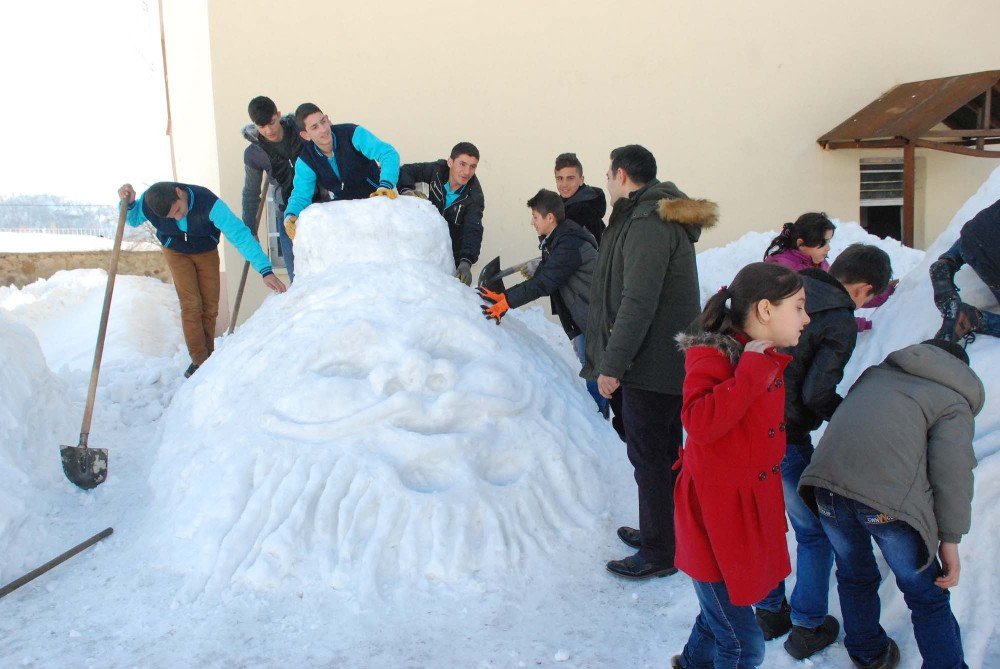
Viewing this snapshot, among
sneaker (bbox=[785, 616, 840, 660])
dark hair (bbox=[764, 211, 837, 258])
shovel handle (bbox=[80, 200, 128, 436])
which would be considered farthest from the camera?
shovel handle (bbox=[80, 200, 128, 436])

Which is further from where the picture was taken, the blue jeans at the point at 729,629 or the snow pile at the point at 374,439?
the snow pile at the point at 374,439

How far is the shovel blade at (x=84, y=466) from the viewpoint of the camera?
141 inches

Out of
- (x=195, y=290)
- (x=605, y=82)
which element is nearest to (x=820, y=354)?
(x=195, y=290)

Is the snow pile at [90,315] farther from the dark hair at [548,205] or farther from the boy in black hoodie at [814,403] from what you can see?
the boy in black hoodie at [814,403]

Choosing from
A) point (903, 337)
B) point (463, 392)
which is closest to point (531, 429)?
point (463, 392)

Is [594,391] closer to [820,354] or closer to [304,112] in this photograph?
[820,354]

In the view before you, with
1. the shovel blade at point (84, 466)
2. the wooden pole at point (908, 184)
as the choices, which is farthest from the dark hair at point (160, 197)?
the wooden pole at point (908, 184)

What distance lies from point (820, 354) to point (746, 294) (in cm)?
52

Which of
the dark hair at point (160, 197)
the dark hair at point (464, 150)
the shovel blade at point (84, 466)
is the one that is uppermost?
the dark hair at point (464, 150)

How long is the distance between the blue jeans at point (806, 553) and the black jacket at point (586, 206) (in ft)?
7.74

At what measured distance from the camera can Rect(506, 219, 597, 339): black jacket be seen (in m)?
3.80

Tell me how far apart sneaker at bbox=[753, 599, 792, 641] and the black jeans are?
510 millimetres

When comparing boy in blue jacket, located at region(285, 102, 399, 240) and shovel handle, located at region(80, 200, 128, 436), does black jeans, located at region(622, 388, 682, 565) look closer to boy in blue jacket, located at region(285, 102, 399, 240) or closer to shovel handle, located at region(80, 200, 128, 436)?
boy in blue jacket, located at region(285, 102, 399, 240)

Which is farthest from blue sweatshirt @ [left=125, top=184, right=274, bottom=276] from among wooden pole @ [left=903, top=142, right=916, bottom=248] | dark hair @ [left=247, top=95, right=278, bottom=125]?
wooden pole @ [left=903, top=142, right=916, bottom=248]
